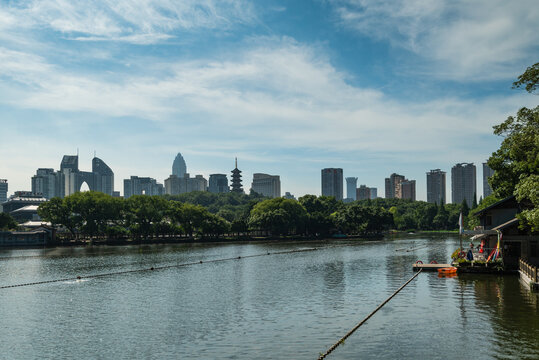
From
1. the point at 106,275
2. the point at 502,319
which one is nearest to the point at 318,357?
the point at 502,319

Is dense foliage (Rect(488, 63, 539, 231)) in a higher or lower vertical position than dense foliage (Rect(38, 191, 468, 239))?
higher

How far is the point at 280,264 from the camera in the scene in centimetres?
7338

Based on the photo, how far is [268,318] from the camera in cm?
3266

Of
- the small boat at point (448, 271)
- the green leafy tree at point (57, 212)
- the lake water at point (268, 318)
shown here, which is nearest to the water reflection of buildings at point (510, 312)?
the lake water at point (268, 318)

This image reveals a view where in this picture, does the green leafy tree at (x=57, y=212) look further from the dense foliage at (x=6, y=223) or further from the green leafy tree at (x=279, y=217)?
the green leafy tree at (x=279, y=217)

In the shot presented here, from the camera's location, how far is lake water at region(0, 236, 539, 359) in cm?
2530

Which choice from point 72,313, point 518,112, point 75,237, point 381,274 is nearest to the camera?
point 72,313

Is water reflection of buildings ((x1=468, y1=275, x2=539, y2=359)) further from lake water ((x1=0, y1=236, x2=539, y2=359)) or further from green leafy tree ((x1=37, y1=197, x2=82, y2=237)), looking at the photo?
green leafy tree ((x1=37, y1=197, x2=82, y2=237))

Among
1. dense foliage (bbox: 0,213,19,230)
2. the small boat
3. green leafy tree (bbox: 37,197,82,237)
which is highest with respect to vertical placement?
green leafy tree (bbox: 37,197,82,237)

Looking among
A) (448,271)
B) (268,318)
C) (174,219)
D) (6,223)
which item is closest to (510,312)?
(268,318)

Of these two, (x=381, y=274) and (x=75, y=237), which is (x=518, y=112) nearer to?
(x=381, y=274)

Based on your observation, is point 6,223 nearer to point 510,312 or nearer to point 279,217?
point 279,217

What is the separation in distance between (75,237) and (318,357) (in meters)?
130

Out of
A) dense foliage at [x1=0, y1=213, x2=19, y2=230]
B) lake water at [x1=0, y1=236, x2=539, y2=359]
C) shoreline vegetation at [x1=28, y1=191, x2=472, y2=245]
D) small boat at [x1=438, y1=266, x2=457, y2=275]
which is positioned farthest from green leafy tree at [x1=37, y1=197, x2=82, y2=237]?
small boat at [x1=438, y1=266, x2=457, y2=275]
